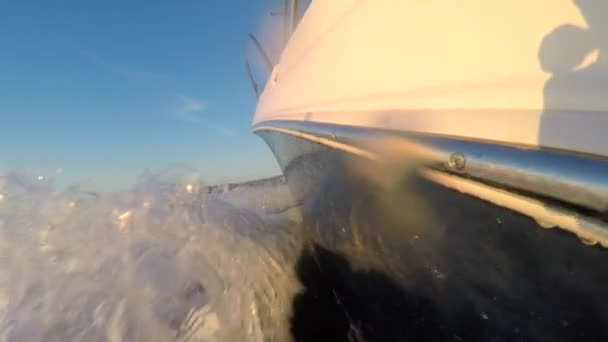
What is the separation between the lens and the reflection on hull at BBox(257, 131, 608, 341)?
2.37ft

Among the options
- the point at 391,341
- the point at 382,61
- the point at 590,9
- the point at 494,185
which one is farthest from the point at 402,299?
the point at 590,9

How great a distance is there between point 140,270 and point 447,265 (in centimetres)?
204

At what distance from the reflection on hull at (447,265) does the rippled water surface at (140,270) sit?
0.68 metres

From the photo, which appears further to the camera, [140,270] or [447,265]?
[140,270]

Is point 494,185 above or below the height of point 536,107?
below

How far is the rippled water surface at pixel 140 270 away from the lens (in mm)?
2008

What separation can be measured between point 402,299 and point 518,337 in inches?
18.1

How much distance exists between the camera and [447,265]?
997 millimetres

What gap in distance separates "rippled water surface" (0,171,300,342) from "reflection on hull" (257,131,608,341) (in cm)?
68

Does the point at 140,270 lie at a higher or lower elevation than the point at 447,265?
lower

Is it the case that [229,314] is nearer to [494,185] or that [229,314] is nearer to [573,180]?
[494,185]

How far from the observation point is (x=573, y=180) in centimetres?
65

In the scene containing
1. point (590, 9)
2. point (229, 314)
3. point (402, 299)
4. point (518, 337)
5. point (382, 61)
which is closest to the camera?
point (590, 9)

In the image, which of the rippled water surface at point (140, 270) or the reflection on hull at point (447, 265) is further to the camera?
the rippled water surface at point (140, 270)
